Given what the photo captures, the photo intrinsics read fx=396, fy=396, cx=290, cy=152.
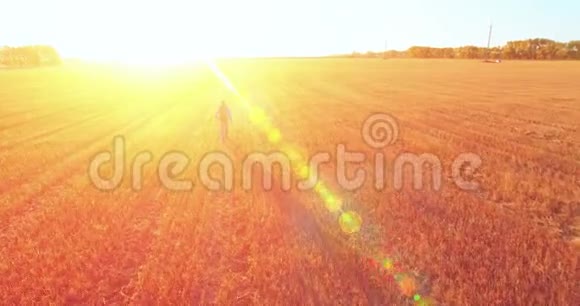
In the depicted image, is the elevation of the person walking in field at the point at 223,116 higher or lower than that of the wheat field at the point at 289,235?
higher

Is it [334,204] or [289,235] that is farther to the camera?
[334,204]

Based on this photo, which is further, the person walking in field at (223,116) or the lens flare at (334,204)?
the person walking in field at (223,116)

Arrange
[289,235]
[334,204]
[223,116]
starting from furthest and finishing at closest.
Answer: [223,116] → [334,204] → [289,235]

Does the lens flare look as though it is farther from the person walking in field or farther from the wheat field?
the person walking in field

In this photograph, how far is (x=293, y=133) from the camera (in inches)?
601

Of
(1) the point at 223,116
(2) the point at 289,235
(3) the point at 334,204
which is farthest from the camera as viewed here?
(1) the point at 223,116

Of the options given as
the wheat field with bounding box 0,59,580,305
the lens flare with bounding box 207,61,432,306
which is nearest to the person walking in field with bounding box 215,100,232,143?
the wheat field with bounding box 0,59,580,305

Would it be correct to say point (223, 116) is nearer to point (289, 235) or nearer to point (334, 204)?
point (334, 204)

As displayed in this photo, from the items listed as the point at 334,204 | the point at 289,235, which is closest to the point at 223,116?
the point at 334,204

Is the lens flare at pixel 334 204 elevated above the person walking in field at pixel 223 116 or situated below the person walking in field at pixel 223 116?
below

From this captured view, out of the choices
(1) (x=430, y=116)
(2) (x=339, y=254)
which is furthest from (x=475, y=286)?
(1) (x=430, y=116)

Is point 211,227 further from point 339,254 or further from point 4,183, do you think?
point 4,183

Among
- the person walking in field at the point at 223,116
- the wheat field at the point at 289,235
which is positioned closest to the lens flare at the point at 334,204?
the wheat field at the point at 289,235

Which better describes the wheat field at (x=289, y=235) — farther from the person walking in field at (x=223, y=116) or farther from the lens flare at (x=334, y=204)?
the person walking in field at (x=223, y=116)
